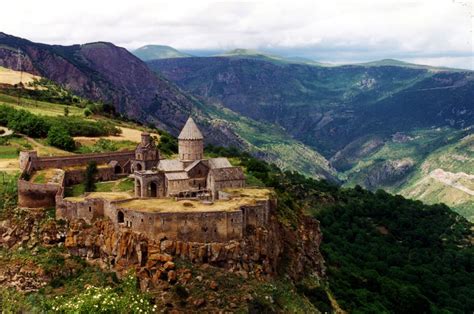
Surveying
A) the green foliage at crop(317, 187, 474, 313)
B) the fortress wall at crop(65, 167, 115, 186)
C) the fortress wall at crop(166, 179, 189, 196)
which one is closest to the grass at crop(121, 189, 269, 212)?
the fortress wall at crop(166, 179, 189, 196)

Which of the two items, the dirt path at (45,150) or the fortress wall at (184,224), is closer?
the fortress wall at (184,224)

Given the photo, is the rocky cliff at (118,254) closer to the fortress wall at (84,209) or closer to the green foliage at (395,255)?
the fortress wall at (84,209)

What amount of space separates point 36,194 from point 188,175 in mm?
18021

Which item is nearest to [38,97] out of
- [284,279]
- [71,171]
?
[71,171]

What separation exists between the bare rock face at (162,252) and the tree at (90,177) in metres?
9.81

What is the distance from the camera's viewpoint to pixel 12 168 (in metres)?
77.3

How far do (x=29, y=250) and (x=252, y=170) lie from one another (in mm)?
53100

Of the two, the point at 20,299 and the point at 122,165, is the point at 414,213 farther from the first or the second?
the point at 20,299

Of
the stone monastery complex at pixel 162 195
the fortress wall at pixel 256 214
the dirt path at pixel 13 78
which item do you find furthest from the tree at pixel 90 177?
the dirt path at pixel 13 78

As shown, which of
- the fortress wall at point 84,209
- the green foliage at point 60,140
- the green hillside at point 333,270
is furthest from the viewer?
the green foliage at point 60,140

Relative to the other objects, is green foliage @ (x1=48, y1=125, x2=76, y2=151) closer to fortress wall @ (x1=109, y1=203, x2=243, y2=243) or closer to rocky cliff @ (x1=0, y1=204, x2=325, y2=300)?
rocky cliff @ (x1=0, y1=204, x2=325, y2=300)

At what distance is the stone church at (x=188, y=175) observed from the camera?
68.6 metres

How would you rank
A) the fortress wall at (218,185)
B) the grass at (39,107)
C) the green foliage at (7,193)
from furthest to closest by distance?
the grass at (39,107), the fortress wall at (218,185), the green foliage at (7,193)

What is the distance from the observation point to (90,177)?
74.9m
